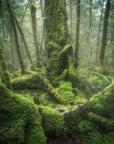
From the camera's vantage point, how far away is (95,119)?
9.73 ft

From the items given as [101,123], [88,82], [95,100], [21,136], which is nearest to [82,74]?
[88,82]

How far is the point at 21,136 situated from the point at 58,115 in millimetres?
1184

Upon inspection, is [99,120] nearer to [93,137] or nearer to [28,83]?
[93,137]

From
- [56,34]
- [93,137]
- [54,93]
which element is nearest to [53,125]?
[93,137]

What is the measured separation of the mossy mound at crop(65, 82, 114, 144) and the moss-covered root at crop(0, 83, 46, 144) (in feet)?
3.33

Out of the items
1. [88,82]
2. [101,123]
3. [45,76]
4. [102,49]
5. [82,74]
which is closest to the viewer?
[101,123]

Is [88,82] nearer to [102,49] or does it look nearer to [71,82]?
[71,82]

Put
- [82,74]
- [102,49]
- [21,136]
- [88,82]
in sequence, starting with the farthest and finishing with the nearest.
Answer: [102,49] → [82,74] → [88,82] → [21,136]

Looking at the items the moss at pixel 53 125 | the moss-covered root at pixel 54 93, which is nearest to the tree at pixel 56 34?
the moss-covered root at pixel 54 93

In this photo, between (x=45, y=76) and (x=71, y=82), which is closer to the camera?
(x=71, y=82)

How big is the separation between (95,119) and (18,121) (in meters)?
2.28

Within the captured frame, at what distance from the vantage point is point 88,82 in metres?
5.80

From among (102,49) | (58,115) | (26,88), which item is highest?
(102,49)

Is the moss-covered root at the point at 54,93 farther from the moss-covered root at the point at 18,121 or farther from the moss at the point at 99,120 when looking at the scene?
the moss-covered root at the point at 18,121
